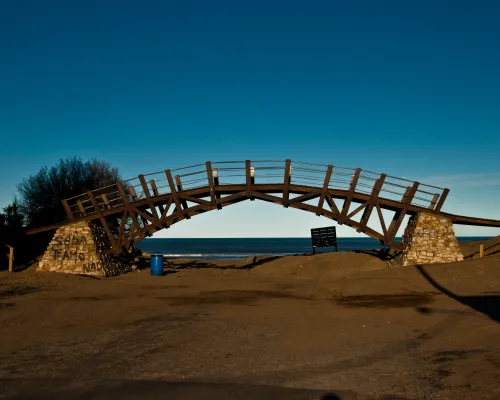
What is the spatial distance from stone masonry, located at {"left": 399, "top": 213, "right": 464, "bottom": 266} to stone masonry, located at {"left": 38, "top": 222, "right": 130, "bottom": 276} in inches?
579

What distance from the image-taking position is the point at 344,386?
18.8 feet

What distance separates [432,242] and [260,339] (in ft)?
44.4

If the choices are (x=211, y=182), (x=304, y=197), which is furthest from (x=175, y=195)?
(x=304, y=197)

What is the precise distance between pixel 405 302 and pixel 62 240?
52.4ft

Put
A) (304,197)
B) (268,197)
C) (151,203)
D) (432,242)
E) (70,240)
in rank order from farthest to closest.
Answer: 1. (151,203)
2. (268,197)
3. (304,197)
4. (70,240)
5. (432,242)

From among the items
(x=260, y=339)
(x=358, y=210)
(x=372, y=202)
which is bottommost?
(x=260, y=339)

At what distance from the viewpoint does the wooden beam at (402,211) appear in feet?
64.9

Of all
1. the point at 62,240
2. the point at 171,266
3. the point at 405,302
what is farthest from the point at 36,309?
the point at 171,266

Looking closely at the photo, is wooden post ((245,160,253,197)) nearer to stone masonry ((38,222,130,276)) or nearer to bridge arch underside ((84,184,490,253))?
bridge arch underside ((84,184,490,253))

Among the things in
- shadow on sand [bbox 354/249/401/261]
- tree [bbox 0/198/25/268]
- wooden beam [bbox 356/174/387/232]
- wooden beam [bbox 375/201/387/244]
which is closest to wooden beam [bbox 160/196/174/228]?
tree [bbox 0/198/25/268]

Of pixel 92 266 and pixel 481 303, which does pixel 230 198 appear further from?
pixel 481 303

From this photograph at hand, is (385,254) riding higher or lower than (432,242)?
lower

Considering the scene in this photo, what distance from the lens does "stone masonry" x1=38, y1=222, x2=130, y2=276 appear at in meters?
20.3

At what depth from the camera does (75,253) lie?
808 inches
